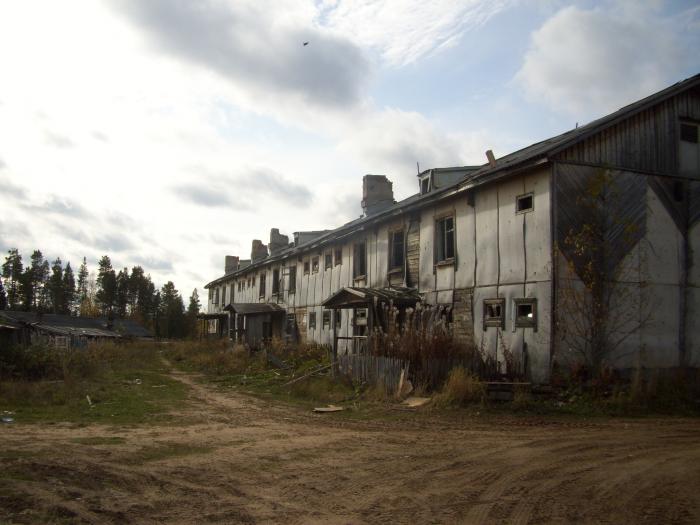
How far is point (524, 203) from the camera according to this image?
1546 cm

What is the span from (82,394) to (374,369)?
7.46m

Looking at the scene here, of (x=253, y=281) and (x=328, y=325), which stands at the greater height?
(x=253, y=281)

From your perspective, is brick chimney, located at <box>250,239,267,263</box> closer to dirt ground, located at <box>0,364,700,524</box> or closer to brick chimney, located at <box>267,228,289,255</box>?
brick chimney, located at <box>267,228,289,255</box>

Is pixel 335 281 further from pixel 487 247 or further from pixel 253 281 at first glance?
pixel 253 281

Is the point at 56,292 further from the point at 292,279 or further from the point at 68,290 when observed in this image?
the point at 292,279

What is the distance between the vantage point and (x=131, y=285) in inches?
3802

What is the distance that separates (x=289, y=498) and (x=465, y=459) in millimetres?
2774

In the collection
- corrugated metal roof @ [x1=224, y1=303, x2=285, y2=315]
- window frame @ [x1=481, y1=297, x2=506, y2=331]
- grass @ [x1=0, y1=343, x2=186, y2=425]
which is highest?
corrugated metal roof @ [x1=224, y1=303, x2=285, y2=315]

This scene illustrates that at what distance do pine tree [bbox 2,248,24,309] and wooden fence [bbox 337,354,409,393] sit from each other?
83.8m

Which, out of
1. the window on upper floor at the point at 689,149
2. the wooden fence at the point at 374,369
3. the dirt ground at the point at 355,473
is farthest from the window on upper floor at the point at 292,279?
the dirt ground at the point at 355,473

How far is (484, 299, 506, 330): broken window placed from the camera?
Answer: 15.6 metres

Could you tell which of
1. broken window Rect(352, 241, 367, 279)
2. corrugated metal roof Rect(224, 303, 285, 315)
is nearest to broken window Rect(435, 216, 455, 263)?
broken window Rect(352, 241, 367, 279)

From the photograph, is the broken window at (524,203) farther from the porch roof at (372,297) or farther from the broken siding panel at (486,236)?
the porch roof at (372,297)

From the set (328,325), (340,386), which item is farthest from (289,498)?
(328,325)
